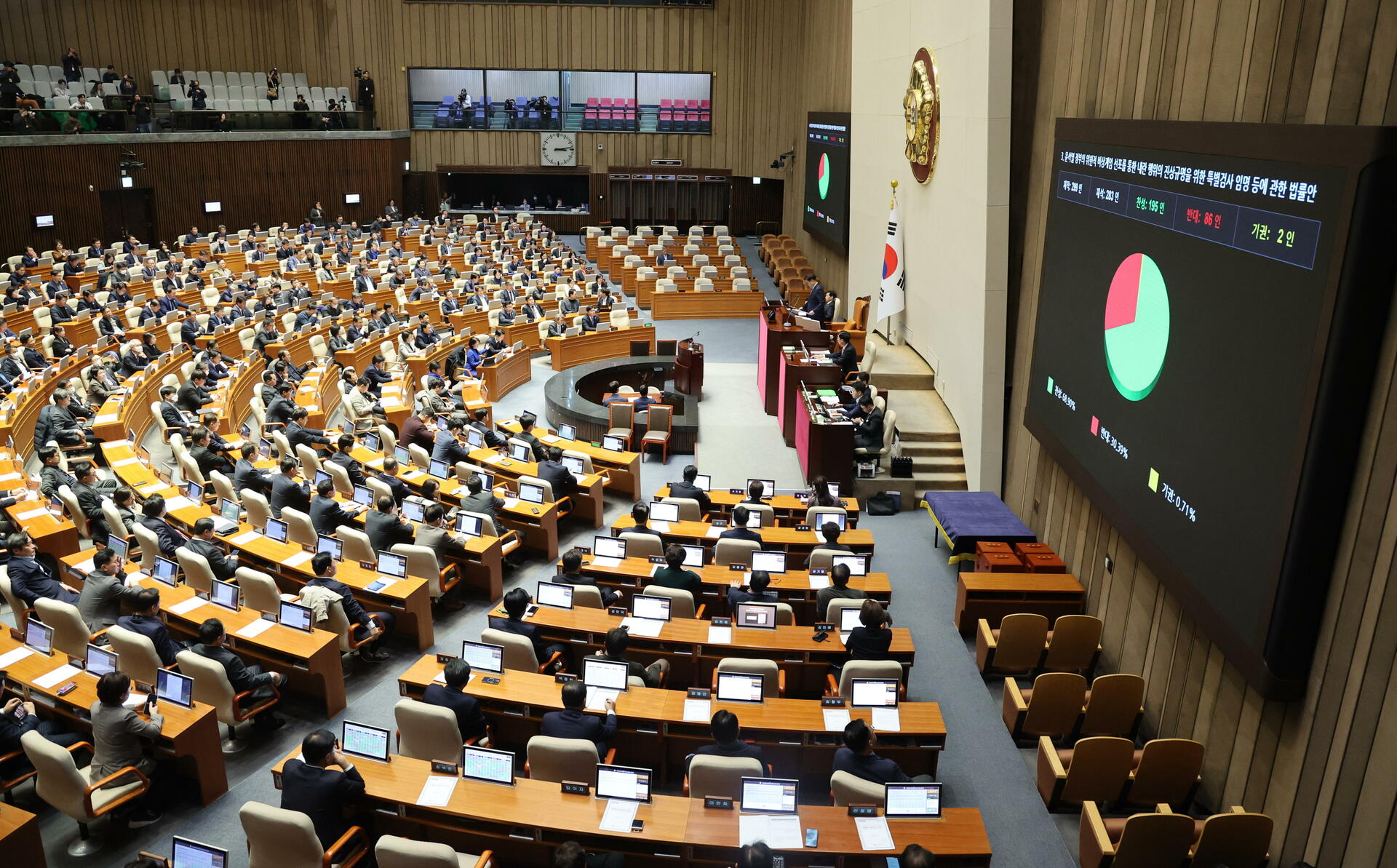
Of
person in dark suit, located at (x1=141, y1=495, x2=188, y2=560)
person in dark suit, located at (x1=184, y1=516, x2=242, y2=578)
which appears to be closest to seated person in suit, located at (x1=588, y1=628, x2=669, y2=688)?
person in dark suit, located at (x1=184, y1=516, x2=242, y2=578)

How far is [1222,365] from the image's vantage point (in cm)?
600

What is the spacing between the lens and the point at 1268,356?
18.0 ft

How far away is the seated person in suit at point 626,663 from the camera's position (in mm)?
6703

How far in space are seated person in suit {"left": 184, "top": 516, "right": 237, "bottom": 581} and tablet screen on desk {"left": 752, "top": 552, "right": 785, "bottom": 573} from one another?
4.41m

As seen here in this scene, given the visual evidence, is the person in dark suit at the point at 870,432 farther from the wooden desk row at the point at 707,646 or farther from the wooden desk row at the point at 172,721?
the wooden desk row at the point at 172,721

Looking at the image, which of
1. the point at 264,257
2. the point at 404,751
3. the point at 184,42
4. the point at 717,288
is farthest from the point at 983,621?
the point at 184,42

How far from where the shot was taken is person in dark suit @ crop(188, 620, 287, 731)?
6.71 m

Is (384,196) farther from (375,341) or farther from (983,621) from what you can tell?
(983,621)

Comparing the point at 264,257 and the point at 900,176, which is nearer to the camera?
the point at 900,176

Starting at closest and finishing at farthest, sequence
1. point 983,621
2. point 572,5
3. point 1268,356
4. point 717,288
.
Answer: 1. point 1268,356
2. point 983,621
3. point 717,288
4. point 572,5

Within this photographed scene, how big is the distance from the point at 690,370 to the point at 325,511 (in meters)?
8.04

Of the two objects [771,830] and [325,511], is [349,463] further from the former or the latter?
[771,830]

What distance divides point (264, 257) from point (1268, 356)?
2374 centimetres

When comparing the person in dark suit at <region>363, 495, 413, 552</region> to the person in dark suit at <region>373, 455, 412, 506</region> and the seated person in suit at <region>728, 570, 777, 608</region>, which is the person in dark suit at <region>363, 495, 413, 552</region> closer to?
the person in dark suit at <region>373, 455, 412, 506</region>
